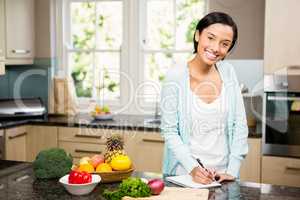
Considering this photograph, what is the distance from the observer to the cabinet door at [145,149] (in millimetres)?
3229

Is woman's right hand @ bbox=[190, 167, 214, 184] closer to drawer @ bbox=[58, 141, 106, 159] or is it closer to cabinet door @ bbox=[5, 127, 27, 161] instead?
drawer @ bbox=[58, 141, 106, 159]

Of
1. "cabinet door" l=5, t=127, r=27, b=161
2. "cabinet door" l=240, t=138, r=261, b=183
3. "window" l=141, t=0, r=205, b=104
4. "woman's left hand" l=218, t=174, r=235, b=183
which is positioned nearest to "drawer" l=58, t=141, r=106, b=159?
"cabinet door" l=5, t=127, r=27, b=161

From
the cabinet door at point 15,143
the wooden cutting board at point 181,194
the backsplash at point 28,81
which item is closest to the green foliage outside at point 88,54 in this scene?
the backsplash at point 28,81

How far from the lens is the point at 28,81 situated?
13.3 ft

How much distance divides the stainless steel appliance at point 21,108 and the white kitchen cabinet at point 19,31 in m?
0.35

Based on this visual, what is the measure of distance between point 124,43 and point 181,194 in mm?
2553

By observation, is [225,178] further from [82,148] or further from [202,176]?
[82,148]

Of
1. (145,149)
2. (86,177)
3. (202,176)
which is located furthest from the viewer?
(145,149)

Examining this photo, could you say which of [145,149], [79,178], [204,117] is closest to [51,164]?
[79,178]

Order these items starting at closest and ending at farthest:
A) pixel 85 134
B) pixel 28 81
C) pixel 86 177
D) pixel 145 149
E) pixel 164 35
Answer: pixel 86 177 → pixel 145 149 → pixel 85 134 → pixel 164 35 → pixel 28 81

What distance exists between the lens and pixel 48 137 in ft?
11.5

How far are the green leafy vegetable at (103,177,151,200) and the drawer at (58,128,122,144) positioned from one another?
1.75 meters

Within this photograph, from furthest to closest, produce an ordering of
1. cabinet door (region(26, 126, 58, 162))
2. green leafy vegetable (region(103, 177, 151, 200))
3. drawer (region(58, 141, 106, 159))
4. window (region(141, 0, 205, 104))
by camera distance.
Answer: window (region(141, 0, 205, 104)) → cabinet door (region(26, 126, 58, 162)) → drawer (region(58, 141, 106, 159)) → green leafy vegetable (region(103, 177, 151, 200))

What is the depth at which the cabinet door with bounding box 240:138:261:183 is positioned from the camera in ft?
9.87
